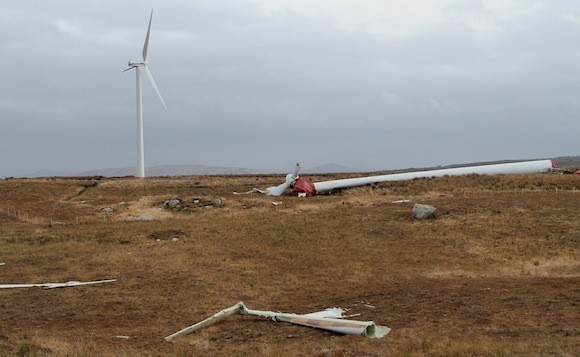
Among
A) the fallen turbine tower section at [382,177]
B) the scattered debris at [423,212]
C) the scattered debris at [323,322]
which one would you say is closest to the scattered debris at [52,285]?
the scattered debris at [323,322]

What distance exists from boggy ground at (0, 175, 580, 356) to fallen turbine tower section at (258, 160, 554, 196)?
187 inches

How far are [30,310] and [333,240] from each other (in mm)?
16566

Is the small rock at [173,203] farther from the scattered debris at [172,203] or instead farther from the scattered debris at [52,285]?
the scattered debris at [52,285]

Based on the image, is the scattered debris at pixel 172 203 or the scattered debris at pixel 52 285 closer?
the scattered debris at pixel 52 285

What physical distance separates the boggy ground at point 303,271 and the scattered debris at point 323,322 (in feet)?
0.96

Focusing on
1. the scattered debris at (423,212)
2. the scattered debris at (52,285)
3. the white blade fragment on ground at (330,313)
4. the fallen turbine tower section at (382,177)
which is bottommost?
the scattered debris at (52,285)

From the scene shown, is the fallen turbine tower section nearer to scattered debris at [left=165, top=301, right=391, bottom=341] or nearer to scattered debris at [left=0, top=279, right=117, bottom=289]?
scattered debris at [left=0, top=279, right=117, bottom=289]

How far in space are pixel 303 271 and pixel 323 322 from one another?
10.3m

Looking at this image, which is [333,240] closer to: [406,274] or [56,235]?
[406,274]

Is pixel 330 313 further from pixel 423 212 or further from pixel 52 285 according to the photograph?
pixel 423 212

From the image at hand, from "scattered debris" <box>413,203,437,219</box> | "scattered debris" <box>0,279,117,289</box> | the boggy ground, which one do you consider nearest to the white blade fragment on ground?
the boggy ground

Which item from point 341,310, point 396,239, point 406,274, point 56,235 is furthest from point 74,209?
point 341,310

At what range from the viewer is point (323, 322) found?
15.4 meters

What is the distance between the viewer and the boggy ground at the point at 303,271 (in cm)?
1435
